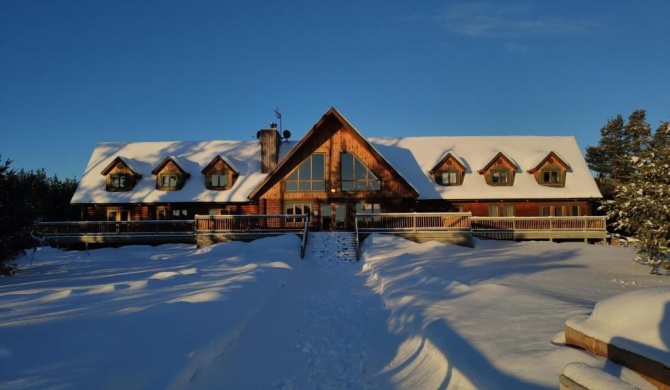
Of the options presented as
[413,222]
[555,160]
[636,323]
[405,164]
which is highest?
[405,164]

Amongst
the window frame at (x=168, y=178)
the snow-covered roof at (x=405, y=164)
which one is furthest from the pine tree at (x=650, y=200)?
the window frame at (x=168, y=178)

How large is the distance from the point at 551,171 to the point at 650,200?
62.7 feet

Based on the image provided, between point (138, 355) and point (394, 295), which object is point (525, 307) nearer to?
point (394, 295)

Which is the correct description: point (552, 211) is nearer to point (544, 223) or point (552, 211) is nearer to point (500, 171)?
point (544, 223)

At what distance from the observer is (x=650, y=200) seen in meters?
12.6

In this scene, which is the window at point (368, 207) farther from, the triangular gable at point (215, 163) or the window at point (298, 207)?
the triangular gable at point (215, 163)

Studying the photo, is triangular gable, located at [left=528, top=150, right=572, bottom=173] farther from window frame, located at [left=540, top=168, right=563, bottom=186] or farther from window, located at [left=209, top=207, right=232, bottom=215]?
window, located at [left=209, top=207, right=232, bottom=215]

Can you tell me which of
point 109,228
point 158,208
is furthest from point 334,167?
point 109,228

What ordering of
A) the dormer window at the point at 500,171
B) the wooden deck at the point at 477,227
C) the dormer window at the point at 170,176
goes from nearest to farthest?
the wooden deck at the point at 477,227
the dormer window at the point at 500,171
the dormer window at the point at 170,176

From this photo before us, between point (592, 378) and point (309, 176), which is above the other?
point (309, 176)

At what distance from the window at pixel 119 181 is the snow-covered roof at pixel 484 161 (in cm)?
2021

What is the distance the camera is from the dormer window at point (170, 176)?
3103 cm

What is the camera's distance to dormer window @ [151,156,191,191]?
102ft

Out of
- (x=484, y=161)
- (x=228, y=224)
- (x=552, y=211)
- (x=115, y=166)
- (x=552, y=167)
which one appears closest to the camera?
(x=228, y=224)
